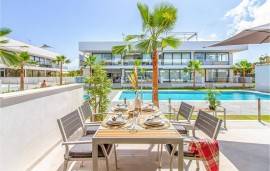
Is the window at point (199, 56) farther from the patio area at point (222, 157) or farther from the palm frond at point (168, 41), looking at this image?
the patio area at point (222, 157)

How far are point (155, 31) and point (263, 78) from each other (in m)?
15.5

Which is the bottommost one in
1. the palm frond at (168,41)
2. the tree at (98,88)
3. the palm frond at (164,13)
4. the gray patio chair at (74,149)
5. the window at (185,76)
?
the gray patio chair at (74,149)

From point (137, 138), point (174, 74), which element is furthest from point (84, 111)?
point (174, 74)

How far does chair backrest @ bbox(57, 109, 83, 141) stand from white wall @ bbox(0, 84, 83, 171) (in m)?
0.71

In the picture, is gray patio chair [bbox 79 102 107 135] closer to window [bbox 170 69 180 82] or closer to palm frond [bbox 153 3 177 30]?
palm frond [bbox 153 3 177 30]

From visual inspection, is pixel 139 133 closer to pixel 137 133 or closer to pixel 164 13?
pixel 137 133

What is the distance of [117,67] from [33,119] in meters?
21.4

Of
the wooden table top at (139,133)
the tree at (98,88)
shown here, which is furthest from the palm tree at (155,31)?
the wooden table top at (139,133)

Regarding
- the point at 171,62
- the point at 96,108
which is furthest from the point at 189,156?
the point at 171,62

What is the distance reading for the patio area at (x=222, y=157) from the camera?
10.5ft

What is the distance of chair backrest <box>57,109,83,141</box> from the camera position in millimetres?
2536

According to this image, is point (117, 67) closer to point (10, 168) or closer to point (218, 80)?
point (218, 80)

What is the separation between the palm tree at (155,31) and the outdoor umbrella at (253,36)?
1795 millimetres

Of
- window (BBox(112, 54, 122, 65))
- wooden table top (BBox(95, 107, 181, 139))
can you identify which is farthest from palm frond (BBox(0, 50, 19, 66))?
window (BBox(112, 54, 122, 65))
